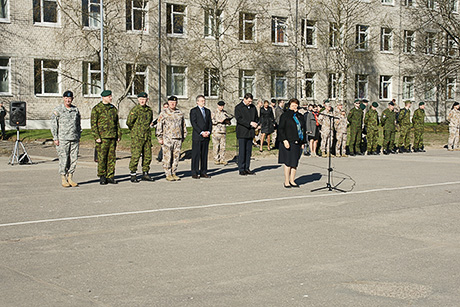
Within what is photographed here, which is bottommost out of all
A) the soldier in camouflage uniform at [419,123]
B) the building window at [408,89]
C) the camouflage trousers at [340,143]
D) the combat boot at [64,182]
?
the combat boot at [64,182]

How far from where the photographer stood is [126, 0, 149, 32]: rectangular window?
38.4 m

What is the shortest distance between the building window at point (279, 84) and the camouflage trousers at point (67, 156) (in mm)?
31971

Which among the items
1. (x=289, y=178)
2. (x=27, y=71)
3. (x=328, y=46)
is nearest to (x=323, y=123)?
(x=289, y=178)

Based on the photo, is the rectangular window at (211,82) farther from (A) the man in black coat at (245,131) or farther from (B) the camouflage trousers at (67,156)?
(B) the camouflage trousers at (67,156)

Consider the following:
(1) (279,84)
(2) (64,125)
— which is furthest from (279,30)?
(2) (64,125)

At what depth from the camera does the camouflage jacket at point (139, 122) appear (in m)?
15.0

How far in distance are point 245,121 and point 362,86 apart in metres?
35.3

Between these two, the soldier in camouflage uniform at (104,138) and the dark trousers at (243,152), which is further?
the dark trousers at (243,152)

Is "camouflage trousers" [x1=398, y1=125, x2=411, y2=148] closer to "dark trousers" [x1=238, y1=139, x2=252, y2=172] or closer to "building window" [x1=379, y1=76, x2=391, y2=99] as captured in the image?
"dark trousers" [x1=238, y1=139, x2=252, y2=172]

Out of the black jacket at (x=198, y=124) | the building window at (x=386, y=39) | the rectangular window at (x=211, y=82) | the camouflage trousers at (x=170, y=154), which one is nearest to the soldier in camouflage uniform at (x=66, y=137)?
the camouflage trousers at (x=170, y=154)

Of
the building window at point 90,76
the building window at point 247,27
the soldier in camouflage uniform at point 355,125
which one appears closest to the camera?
the soldier in camouflage uniform at point 355,125

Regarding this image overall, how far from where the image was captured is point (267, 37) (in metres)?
43.9

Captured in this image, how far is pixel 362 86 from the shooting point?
165 ft

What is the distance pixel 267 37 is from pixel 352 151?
21.2 metres
